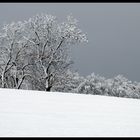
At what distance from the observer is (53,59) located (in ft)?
91.5

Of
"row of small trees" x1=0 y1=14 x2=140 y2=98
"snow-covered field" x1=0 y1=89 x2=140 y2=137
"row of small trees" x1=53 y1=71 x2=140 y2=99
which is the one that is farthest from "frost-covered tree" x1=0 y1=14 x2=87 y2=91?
"snow-covered field" x1=0 y1=89 x2=140 y2=137

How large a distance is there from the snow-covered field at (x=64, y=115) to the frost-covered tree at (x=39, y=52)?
20.6 metres

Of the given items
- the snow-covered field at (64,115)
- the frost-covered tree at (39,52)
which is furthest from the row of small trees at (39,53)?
the snow-covered field at (64,115)

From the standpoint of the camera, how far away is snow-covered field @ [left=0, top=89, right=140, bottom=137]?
4.31 metres

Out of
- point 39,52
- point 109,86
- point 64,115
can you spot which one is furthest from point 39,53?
point 64,115

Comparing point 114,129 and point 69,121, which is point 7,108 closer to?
point 69,121

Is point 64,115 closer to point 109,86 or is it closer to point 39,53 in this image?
point 39,53

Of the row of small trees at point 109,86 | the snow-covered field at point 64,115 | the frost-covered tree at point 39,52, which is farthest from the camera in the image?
the row of small trees at point 109,86

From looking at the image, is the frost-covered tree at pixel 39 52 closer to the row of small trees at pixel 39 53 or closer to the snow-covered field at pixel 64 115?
the row of small trees at pixel 39 53

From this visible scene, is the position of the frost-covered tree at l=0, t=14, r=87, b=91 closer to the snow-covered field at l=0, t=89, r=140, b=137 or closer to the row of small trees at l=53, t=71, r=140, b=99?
the row of small trees at l=53, t=71, r=140, b=99

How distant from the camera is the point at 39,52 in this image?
28.2 metres

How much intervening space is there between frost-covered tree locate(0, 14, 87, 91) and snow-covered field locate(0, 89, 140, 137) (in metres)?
20.6

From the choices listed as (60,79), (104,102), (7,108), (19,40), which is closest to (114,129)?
(7,108)

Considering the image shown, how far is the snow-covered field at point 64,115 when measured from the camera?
4.31m
